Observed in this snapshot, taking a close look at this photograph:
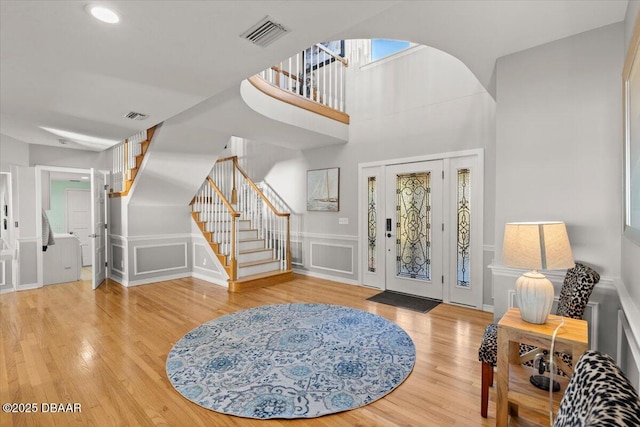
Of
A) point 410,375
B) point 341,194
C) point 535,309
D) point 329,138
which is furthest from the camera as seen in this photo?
point 341,194

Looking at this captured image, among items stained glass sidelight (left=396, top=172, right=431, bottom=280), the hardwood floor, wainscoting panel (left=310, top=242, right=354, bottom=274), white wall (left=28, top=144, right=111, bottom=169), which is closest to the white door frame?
stained glass sidelight (left=396, top=172, right=431, bottom=280)

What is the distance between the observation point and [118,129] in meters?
4.34

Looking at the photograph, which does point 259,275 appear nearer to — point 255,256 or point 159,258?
point 255,256

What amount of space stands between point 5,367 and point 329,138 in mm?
4655

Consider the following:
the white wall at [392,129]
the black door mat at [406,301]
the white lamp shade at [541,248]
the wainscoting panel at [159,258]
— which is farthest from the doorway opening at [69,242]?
the white lamp shade at [541,248]

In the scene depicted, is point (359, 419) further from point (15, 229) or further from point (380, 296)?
point (15, 229)

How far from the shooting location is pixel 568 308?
6.44ft

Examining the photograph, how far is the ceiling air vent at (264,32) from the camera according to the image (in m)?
2.00

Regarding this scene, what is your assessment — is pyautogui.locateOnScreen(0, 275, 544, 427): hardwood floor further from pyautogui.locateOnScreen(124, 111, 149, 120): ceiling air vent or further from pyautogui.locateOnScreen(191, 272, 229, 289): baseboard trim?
pyautogui.locateOnScreen(124, 111, 149, 120): ceiling air vent

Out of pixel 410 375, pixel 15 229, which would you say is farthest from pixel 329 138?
pixel 15 229

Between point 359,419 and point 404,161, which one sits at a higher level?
point 404,161

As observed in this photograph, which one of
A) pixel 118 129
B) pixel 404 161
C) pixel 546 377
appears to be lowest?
pixel 546 377

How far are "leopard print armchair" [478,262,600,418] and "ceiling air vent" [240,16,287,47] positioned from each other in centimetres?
249

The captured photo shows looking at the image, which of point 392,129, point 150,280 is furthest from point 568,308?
point 150,280
